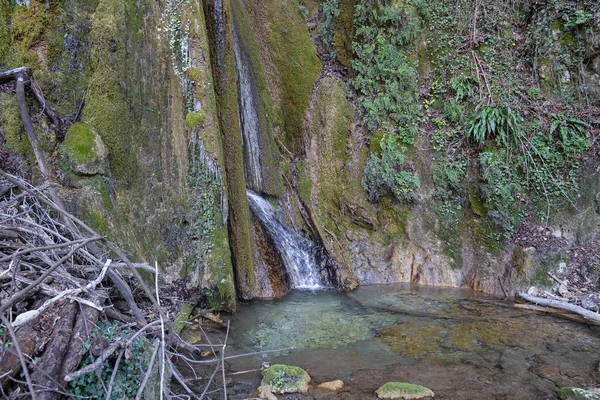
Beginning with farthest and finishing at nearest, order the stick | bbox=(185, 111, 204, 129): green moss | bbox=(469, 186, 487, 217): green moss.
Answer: bbox=(469, 186, 487, 217): green moss, bbox=(185, 111, 204, 129): green moss, the stick

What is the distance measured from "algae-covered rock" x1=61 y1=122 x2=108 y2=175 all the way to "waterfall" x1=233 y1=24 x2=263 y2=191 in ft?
9.22

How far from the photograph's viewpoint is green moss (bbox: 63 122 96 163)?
514 cm

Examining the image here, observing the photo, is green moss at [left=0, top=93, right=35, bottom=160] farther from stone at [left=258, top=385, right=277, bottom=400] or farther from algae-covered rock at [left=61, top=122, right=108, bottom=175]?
stone at [left=258, top=385, right=277, bottom=400]

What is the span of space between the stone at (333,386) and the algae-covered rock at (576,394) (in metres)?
2.36

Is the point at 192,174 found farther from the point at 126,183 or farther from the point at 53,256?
the point at 53,256

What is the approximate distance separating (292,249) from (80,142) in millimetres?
4616

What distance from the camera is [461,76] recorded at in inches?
357

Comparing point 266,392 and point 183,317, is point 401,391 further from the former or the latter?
point 183,317

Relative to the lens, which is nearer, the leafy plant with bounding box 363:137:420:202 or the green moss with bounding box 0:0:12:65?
the green moss with bounding box 0:0:12:65

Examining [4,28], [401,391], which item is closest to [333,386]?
[401,391]

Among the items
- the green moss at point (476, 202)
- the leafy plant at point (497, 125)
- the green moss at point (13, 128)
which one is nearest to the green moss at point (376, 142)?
the leafy plant at point (497, 125)

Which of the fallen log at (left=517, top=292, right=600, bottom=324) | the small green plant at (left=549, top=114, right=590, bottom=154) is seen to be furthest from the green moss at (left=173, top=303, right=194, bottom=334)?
the small green plant at (left=549, top=114, right=590, bottom=154)

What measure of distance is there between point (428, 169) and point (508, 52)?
11.3ft

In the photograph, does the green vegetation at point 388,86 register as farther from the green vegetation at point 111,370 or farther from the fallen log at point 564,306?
the green vegetation at point 111,370
